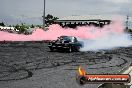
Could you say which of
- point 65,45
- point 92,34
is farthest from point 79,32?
point 65,45

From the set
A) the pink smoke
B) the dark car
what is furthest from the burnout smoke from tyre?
the dark car

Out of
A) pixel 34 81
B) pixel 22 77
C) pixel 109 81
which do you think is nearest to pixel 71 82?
pixel 34 81

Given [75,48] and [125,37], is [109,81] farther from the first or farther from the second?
[125,37]

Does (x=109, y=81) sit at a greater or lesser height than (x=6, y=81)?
greater

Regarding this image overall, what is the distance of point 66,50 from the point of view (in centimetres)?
2966

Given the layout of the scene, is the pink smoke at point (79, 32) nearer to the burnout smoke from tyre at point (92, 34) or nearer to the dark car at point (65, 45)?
the burnout smoke from tyre at point (92, 34)

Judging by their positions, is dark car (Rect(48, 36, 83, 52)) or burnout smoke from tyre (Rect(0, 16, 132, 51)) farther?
burnout smoke from tyre (Rect(0, 16, 132, 51))

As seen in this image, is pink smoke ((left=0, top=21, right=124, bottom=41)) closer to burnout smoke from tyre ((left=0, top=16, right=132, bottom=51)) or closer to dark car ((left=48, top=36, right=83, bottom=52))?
burnout smoke from tyre ((left=0, top=16, right=132, bottom=51))

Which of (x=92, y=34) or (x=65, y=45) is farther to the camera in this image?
(x=92, y=34)

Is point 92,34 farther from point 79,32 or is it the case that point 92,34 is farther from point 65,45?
point 65,45

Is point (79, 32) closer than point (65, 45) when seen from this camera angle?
No

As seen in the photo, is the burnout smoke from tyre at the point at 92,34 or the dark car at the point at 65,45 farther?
the burnout smoke from tyre at the point at 92,34

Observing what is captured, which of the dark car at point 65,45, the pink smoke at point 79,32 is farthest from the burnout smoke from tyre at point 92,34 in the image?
the dark car at point 65,45

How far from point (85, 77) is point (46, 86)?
673cm
